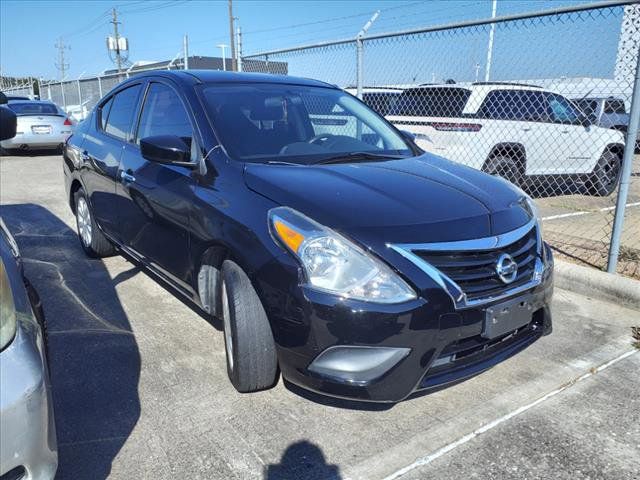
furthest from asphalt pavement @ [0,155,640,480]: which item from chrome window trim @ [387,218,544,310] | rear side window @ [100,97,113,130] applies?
rear side window @ [100,97,113,130]

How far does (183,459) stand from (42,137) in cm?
1197

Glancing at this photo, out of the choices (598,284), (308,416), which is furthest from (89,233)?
(598,284)

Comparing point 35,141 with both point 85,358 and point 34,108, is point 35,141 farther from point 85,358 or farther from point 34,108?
point 85,358

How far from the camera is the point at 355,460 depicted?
2.25 m

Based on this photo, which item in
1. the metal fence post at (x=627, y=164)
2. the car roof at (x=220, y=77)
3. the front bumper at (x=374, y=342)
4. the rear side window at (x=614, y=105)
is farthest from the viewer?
the rear side window at (x=614, y=105)

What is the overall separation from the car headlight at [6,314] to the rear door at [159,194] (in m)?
1.24

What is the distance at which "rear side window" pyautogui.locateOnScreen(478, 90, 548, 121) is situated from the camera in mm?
6875

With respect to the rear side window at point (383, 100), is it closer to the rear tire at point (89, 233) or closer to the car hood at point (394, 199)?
the rear tire at point (89, 233)

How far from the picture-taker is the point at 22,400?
1.51 m

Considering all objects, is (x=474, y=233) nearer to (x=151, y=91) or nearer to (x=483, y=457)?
(x=483, y=457)

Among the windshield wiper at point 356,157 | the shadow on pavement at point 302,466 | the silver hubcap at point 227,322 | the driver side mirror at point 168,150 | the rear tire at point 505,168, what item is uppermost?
the driver side mirror at point 168,150

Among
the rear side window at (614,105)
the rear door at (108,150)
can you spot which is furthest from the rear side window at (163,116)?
the rear side window at (614,105)

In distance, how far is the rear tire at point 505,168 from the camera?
7027mm

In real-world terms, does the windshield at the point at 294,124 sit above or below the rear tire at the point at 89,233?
above
